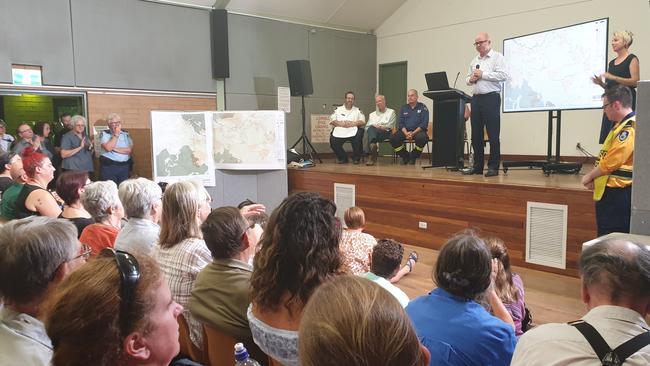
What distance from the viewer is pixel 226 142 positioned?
20.3ft

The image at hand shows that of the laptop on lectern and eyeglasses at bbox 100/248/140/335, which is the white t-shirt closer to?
the laptop on lectern

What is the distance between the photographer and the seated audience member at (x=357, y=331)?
26.6 inches

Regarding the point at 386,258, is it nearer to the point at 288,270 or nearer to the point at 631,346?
the point at 288,270

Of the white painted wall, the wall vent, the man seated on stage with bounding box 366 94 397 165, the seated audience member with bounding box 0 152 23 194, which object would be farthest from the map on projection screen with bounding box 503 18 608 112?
the seated audience member with bounding box 0 152 23 194

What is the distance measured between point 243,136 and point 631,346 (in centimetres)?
544

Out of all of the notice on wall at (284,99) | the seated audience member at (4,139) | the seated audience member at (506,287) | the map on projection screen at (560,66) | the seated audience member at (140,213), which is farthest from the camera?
the notice on wall at (284,99)

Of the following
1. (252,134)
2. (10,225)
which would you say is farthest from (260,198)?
(10,225)

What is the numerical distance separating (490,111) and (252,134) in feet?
9.56

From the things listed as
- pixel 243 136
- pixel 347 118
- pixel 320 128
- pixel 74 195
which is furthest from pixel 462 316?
pixel 320 128

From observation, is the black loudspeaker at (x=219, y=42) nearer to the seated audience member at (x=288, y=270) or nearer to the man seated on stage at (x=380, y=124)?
the man seated on stage at (x=380, y=124)

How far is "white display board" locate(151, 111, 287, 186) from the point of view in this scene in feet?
19.6

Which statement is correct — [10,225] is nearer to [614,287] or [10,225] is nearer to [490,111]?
Answer: [614,287]

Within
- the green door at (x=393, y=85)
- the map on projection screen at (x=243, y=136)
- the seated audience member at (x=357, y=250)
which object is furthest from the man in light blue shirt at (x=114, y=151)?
the green door at (x=393, y=85)

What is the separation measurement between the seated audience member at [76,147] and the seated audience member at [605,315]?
606 cm
